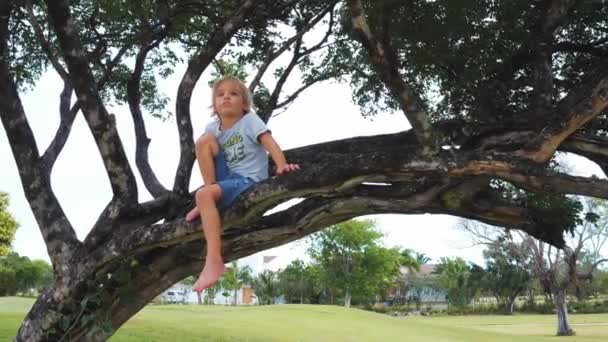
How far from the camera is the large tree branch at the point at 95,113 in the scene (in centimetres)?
656

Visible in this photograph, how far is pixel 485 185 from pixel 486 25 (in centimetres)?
195

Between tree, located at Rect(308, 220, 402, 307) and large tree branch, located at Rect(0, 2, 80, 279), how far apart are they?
40.4 m

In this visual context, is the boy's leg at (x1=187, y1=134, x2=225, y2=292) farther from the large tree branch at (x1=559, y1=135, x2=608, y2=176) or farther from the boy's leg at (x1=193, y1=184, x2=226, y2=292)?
the large tree branch at (x1=559, y1=135, x2=608, y2=176)

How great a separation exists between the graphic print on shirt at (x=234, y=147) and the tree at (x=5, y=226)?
79.7 feet

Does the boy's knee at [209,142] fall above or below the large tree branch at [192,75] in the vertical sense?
below

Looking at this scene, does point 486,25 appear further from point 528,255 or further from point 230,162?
point 528,255

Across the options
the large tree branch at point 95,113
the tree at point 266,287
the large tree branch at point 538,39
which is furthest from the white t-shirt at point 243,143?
the tree at point 266,287

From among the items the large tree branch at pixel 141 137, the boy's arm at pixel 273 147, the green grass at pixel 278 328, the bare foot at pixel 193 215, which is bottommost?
the green grass at pixel 278 328

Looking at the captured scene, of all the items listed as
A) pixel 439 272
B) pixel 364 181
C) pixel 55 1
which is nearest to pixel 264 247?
pixel 364 181

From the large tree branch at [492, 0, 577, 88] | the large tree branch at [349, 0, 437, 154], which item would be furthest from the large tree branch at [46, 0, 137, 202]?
the large tree branch at [492, 0, 577, 88]

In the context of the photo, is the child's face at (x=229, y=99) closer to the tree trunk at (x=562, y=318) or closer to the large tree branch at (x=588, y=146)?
the large tree branch at (x=588, y=146)

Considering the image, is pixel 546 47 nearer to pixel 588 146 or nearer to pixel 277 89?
pixel 588 146

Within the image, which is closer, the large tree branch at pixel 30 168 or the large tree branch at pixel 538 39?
the large tree branch at pixel 538 39

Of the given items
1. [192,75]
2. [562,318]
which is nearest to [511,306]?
[562,318]
